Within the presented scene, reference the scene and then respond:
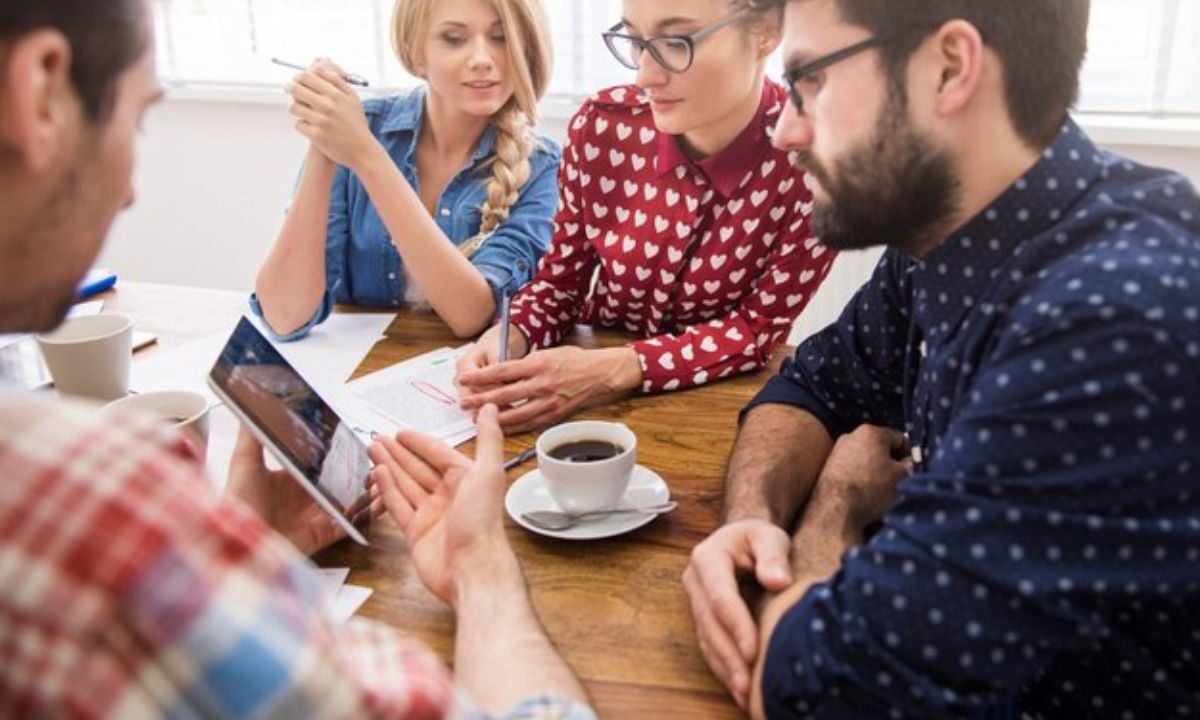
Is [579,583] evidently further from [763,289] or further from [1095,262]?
[763,289]

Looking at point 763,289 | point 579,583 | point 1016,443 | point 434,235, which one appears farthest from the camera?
point 434,235

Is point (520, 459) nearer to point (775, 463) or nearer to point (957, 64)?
point (775, 463)

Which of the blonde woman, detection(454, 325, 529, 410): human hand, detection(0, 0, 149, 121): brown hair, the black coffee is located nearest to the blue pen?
detection(454, 325, 529, 410): human hand

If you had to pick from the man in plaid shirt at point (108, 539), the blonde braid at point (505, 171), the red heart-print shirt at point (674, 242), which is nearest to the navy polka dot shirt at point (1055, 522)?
the man in plaid shirt at point (108, 539)

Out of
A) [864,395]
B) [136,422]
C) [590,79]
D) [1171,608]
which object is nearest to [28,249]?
[136,422]

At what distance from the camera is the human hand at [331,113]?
1.69 meters

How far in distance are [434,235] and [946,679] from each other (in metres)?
1.17

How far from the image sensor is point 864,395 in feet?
4.43

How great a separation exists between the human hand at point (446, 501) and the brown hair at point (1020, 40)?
0.52 m

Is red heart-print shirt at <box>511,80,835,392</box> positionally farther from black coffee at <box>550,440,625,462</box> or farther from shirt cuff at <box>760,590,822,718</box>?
shirt cuff at <box>760,590,822,718</box>

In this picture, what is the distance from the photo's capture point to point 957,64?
3.17 ft

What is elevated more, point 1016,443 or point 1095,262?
point 1095,262

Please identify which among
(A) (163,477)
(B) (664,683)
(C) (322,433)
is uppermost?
(A) (163,477)

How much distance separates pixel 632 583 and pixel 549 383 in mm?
441
